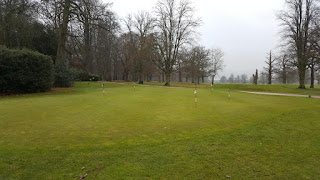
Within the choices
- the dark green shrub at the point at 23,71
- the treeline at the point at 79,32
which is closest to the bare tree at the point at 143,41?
the treeline at the point at 79,32

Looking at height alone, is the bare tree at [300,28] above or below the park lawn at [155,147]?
above

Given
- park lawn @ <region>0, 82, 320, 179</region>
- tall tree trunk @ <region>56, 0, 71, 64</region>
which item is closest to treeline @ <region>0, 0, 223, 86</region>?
tall tree trunk @ <region>56, 0, 71, 64</region>

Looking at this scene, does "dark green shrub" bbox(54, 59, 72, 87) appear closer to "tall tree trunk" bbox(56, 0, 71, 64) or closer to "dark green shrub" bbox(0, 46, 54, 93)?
"tall tree trunk" bbox(56, 0, 71, 64)

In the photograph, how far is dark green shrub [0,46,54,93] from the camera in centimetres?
1656

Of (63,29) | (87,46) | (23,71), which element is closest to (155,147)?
(23,71)

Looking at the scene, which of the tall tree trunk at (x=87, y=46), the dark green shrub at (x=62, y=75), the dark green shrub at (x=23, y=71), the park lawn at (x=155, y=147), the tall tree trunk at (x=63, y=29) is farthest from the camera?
the dark green shrub at (x=62, y=75)

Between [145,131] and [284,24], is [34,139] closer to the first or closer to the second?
[145,131]

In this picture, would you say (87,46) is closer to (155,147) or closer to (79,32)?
(79,32)

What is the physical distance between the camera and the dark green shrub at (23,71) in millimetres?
16562

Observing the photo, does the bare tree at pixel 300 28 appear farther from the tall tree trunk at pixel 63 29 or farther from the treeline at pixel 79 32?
the tall tree trunk at pixel 63 29

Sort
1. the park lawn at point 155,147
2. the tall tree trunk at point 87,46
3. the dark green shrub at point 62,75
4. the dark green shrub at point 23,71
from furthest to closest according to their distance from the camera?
the dark green shrub at point 62,75 < the tall tree trunk at point 87,46 < the dark green shrub at point 23,71 < the park lawn at point 155,147

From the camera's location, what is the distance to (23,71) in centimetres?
1736

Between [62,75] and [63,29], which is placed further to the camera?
[63,29]

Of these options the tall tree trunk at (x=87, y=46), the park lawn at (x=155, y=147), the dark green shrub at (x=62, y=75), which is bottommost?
the park lawn at (x=155, y=147)
